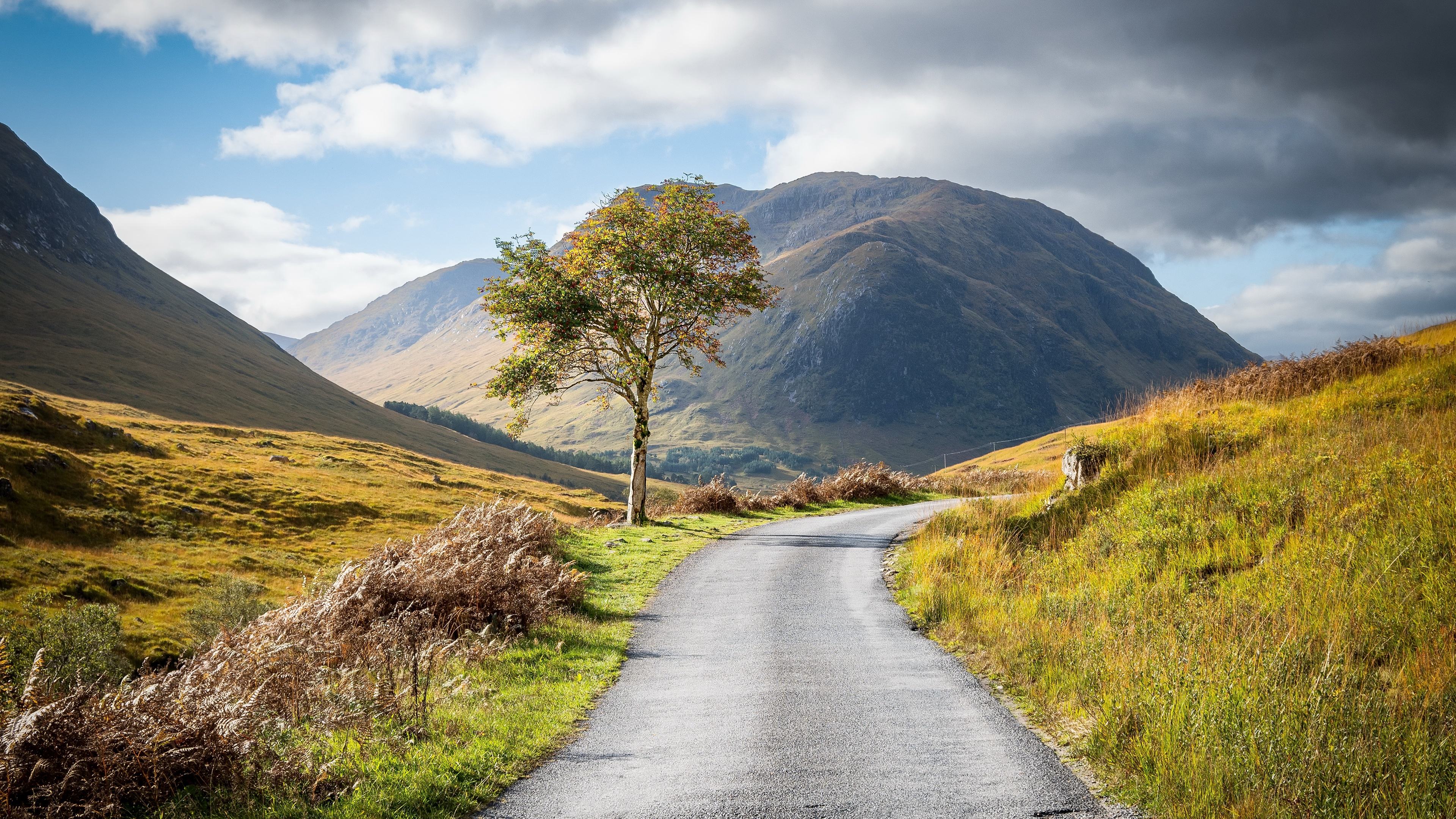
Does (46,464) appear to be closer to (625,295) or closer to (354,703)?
(625,295)

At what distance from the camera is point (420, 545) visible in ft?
51.6

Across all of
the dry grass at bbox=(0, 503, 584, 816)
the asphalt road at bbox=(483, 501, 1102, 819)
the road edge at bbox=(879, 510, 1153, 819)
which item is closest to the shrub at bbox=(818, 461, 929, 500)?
the road edge at bbox=(879, 510, 1153, 819)

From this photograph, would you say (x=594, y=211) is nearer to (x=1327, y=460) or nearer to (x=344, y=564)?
(x=344, y=564)

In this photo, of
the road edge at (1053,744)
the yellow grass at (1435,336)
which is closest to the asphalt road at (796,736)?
the road edge at (1053,744)

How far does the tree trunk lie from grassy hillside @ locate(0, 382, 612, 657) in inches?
391

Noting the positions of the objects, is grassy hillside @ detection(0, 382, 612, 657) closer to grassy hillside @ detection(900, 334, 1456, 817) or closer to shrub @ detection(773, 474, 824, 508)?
shrub @ detection(773, 474, 824, 508)

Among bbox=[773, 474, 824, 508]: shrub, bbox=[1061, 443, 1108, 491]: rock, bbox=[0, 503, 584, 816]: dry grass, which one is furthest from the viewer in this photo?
bbox=[773, 474, 824, 508]: shrub

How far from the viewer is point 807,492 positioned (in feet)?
126

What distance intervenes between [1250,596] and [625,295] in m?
24.7

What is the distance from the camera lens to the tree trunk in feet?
97.9

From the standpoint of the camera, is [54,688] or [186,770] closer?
[186,770]

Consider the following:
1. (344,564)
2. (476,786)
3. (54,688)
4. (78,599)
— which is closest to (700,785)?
(476,786)

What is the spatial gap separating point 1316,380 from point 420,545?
21098mm

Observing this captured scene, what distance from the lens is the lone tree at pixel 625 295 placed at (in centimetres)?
2908
